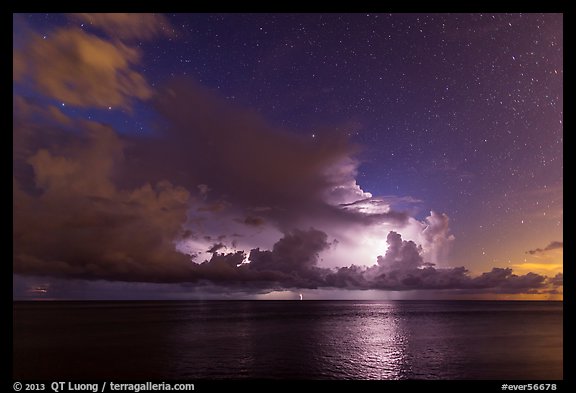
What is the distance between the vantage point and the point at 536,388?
44.0 ft

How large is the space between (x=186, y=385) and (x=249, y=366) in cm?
1548

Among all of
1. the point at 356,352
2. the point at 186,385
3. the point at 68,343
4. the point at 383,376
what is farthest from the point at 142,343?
the point at 186,385
